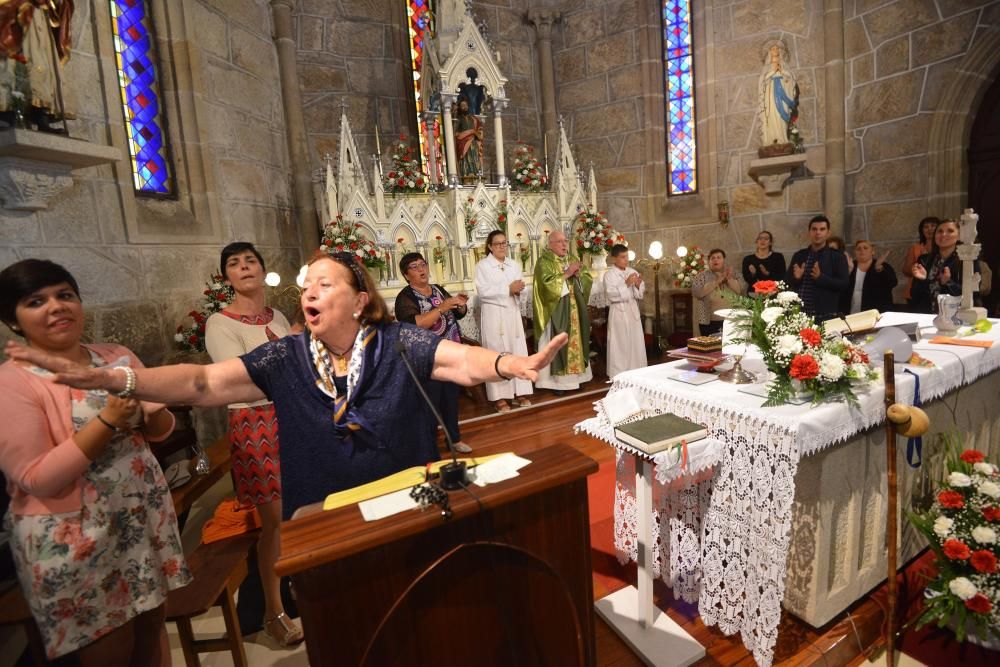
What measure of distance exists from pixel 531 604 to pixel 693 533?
4.79 feet

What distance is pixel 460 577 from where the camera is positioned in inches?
48.5

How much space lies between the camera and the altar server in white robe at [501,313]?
5.71 m

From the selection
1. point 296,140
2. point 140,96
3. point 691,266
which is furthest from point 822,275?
point 140,96

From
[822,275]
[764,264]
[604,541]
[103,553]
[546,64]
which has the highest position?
[546,64]

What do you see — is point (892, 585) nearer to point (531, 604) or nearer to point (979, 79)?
point (531, 604)

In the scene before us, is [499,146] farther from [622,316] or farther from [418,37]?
[622,316]

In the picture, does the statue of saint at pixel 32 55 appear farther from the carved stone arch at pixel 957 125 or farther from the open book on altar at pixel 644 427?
the carved stone arch at pixel 957 125

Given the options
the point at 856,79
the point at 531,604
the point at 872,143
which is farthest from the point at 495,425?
the point at 856,79

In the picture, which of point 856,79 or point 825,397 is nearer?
point 825,397

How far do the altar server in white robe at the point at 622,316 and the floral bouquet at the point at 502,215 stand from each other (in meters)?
1.54

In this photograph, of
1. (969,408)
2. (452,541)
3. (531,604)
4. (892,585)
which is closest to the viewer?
(452,541)

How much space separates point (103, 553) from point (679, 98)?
29.3 ft

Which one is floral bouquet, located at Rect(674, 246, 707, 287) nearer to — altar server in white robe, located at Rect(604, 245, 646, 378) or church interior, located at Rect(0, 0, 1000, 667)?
church interior, located at Rect(0, 0, 1000, 667)

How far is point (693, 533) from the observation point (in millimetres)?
2471
